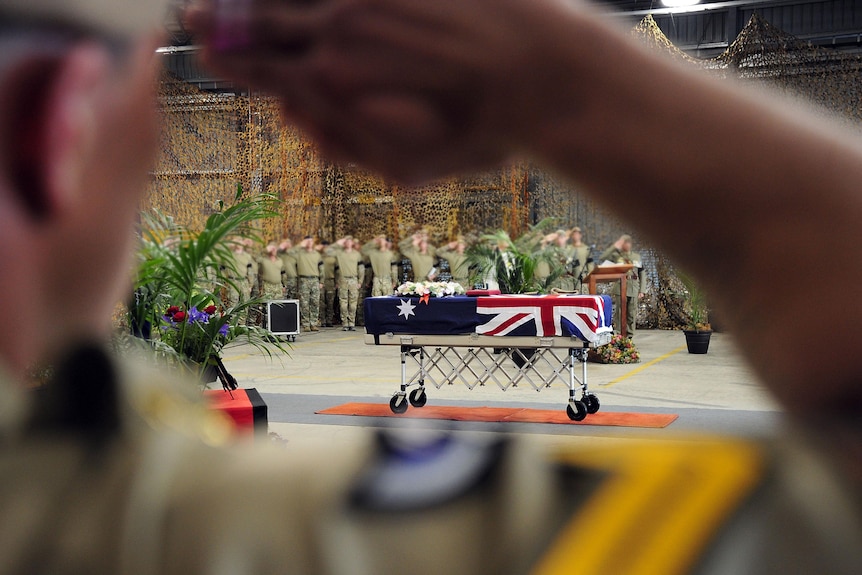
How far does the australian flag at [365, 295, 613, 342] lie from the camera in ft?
11.2

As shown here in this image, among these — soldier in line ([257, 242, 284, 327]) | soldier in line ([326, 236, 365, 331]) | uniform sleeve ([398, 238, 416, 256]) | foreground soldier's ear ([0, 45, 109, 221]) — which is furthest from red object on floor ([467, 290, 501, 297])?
soldier in line ([326, 236, 365, 331])

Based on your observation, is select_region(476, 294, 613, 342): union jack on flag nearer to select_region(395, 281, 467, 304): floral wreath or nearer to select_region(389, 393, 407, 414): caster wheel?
select_region(395, 281, 467, 304): floral wreath

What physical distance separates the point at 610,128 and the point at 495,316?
11.3 feet

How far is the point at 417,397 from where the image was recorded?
3.69m

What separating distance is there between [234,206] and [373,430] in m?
1.01

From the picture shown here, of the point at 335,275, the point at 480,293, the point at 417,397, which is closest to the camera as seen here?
the point at 417,397

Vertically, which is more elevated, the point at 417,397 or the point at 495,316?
the point at 495,316

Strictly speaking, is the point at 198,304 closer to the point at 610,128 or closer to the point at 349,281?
the point at 610,128

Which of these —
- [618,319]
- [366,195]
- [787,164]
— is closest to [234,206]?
[366,195]

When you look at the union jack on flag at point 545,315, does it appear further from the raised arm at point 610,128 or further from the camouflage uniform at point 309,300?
the camouflage uniform at point 309,300

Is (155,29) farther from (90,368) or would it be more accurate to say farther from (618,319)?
(618,319)

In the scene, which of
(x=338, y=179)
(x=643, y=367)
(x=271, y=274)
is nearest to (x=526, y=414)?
(x=643, y=367)

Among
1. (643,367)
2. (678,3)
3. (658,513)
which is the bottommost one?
(643,367)

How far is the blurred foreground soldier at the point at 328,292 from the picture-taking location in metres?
9.30
